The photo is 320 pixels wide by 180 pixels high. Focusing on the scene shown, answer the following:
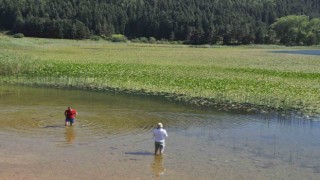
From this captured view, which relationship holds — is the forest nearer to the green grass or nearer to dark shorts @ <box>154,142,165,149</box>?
the green grass

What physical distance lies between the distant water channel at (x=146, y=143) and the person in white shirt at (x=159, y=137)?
40cm

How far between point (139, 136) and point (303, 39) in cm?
16083

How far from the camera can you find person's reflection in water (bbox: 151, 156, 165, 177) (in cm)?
1667

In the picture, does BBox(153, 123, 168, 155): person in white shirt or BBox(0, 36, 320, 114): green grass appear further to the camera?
BBox(0, 36, 320, 114): green grass

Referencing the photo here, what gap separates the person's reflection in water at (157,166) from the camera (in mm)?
16667

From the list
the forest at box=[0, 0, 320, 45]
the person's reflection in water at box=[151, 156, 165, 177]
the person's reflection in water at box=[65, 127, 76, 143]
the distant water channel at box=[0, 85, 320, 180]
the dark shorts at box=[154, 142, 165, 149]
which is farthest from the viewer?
the forest at box=[0, 0, 320, 45]

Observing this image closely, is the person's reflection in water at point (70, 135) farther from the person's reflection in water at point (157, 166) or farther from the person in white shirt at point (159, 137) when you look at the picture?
the person's reflection in water at point (157, 166)

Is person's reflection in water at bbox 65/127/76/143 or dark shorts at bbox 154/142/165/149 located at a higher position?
dark shorts at bbox 154/142/165/149

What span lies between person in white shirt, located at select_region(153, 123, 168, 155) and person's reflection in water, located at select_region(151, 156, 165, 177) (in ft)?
1.35

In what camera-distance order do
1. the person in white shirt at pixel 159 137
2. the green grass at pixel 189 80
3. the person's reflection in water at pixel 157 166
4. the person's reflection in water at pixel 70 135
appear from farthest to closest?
1. the green grass at pixel 189 80
2. the person's reflection in water at pixel 70 135
3. the person in white shirt at pixel 159 137
4. the person's reflection in water at pixel 157 166

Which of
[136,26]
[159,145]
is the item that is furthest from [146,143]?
[136,26]

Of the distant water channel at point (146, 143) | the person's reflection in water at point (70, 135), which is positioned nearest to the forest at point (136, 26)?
the distant water channel at point (146, 143)

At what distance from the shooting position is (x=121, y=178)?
15.9m

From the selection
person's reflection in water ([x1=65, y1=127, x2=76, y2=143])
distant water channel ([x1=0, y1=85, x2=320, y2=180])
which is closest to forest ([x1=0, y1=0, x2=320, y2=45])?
distant water channel ([x1=0, y1=85, x2=320, y2=180])
